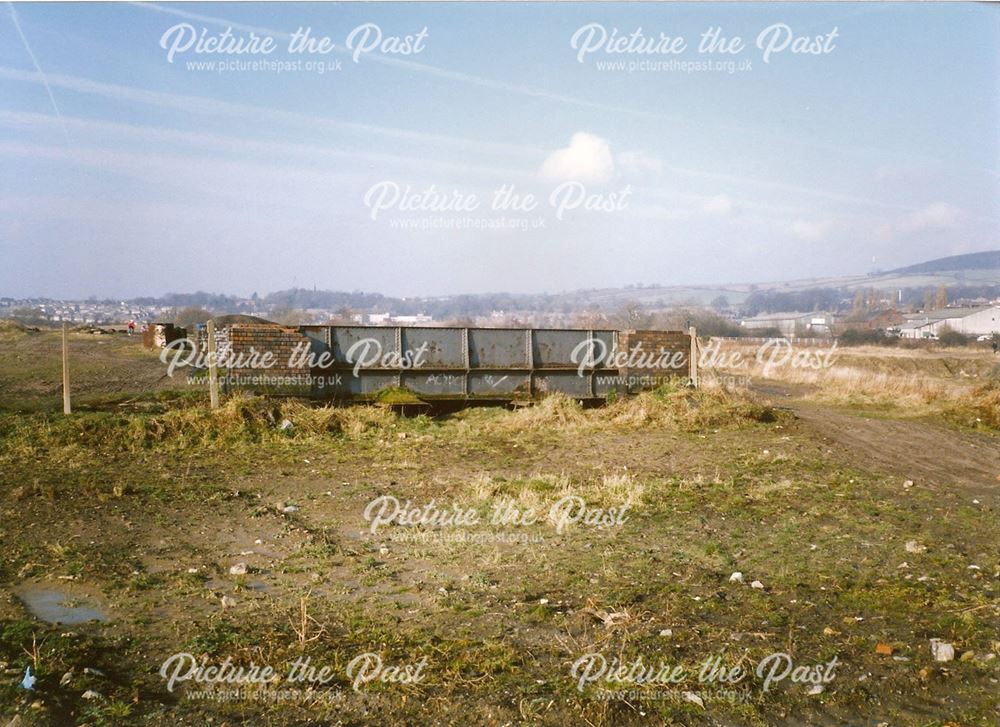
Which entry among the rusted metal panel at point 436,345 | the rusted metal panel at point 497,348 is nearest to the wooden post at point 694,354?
the rusted metal panel at point 497,348

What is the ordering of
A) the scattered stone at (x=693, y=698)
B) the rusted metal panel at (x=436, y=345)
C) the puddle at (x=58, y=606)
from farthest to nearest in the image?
1. the rusted metal panel at (x=436, y=345)
2. the puddle at (x=58, y=606)
3. the scattered stone at (x=693, y=698)

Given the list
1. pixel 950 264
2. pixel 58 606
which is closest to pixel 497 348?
pixel 58 606

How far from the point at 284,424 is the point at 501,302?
209 ft

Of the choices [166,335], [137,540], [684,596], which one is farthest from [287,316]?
[684,596]

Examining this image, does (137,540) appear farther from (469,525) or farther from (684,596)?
(684,596)

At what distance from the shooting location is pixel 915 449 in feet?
35.9

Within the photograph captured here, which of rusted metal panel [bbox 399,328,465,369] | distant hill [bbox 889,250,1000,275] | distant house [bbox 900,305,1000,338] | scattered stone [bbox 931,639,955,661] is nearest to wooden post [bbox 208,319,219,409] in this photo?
rusted metal panel [bbox 399,328,465,369]

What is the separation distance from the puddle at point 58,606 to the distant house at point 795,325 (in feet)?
160

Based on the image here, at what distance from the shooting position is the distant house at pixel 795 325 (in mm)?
51938

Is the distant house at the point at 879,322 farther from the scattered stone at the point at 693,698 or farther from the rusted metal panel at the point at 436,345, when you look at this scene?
the scattered stone at the point at 693,698

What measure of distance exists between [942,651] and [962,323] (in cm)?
5798

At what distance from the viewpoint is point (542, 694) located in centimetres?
384

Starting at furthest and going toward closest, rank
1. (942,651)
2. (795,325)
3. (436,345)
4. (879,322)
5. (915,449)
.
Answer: (795,325)
(879,322)
(436,345)
(915,449)
(942,651)

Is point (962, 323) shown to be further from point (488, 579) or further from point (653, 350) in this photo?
point (488, 579)
